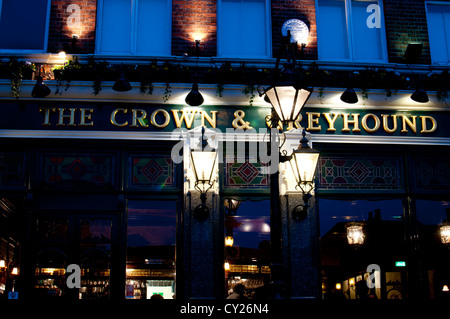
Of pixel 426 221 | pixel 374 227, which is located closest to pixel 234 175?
pixel 374 227

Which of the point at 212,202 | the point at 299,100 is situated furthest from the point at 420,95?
the point at 212,202

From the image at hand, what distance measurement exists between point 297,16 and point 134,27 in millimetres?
3208

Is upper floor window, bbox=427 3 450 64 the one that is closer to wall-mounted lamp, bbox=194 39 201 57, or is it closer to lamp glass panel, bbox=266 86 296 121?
wall-mounted lamp, bbox=194 39 201 57

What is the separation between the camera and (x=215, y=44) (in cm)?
1126

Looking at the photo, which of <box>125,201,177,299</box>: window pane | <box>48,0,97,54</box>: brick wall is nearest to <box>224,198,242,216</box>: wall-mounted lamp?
<box>125,201,177,299</box>: window pane

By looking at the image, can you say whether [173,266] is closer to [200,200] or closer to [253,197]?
[200,200]

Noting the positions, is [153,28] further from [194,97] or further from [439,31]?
[439,31]

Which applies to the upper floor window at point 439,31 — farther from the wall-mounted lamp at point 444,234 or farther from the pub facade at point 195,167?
the wall-mounted lamp at point 444,234

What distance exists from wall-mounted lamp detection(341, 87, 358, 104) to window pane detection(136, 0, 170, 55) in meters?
3.52

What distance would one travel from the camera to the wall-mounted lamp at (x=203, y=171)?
9516mm

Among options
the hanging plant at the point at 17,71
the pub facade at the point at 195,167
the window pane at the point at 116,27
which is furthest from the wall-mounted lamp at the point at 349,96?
the hanging plant at the point at 17,71

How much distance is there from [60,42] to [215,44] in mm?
2941

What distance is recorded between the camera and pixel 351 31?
38.8ft

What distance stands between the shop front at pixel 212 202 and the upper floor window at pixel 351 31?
54.8 inches
